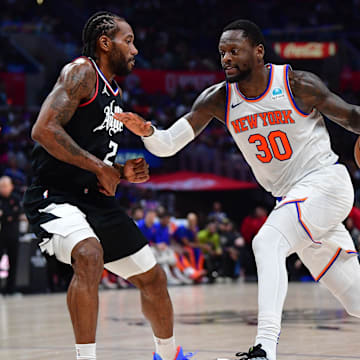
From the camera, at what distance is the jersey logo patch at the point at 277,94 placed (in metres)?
→ 4.83

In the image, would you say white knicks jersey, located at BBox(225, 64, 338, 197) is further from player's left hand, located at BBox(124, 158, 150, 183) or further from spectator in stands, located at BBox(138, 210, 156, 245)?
spectator in stands, located at BBox(138, 210, 156, 245)

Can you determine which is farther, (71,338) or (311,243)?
(71,338)

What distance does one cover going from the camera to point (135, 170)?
4.64 m

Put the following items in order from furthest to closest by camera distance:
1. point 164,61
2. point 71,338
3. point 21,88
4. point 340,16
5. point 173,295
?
point 340,16
point 164,61
point 21,88
point 173,295
point 71,338

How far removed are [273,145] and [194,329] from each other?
3.15 metres

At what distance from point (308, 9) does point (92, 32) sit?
95.9ft

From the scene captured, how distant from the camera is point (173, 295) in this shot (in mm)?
12805

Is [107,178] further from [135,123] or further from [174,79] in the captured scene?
[174,79]

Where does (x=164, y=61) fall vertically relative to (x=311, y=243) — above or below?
above

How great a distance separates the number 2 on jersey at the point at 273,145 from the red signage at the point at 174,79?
21.1 m

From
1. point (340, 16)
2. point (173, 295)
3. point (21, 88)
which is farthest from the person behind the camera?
point (340, 16)

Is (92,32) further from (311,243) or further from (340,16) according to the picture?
(340,16)

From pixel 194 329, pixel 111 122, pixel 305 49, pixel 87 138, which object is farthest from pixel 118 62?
pixel 305 49

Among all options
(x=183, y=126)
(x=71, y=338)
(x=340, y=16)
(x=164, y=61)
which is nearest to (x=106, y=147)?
(x=183, y=126)
